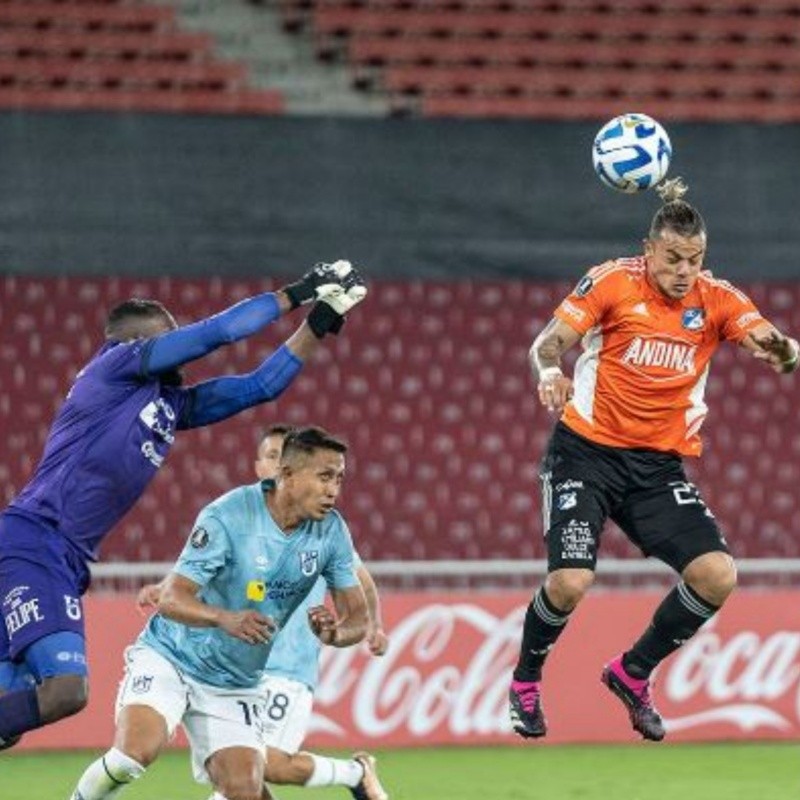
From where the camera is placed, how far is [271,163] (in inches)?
551

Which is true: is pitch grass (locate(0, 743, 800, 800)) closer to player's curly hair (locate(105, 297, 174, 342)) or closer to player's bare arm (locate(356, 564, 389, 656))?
Result: player's bare arm (locate(356, 564, 389, 656))

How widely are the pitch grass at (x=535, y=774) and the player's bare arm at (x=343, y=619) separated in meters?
2.63

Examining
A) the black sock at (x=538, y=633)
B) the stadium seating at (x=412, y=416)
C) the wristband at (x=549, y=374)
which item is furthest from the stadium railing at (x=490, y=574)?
the wristband at (x=549, y=374)

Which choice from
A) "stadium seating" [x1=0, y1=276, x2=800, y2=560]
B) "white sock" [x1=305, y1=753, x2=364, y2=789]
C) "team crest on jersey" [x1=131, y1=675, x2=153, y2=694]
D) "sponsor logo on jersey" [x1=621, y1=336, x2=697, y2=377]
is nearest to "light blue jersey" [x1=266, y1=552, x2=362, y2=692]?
"white sock" [x1=305, y1=753, x2=364, y2=789]

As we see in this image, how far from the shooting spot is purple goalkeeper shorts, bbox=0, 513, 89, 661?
323 inches

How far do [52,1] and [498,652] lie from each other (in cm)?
479

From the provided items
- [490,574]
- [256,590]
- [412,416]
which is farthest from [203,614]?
[412,416]

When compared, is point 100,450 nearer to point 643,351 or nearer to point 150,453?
point 150,453

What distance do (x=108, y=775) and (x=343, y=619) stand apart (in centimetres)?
91

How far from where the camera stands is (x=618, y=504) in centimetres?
894

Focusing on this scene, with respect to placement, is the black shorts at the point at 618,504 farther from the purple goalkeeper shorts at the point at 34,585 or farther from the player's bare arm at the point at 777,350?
the purple goalkeeper shorts at the point at 34,585

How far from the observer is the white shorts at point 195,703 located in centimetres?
827

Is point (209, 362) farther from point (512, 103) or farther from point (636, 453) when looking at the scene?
point (636, 453)

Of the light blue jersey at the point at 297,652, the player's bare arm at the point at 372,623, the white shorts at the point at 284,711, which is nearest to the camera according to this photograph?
the player's bare arm at the point at 372,623
